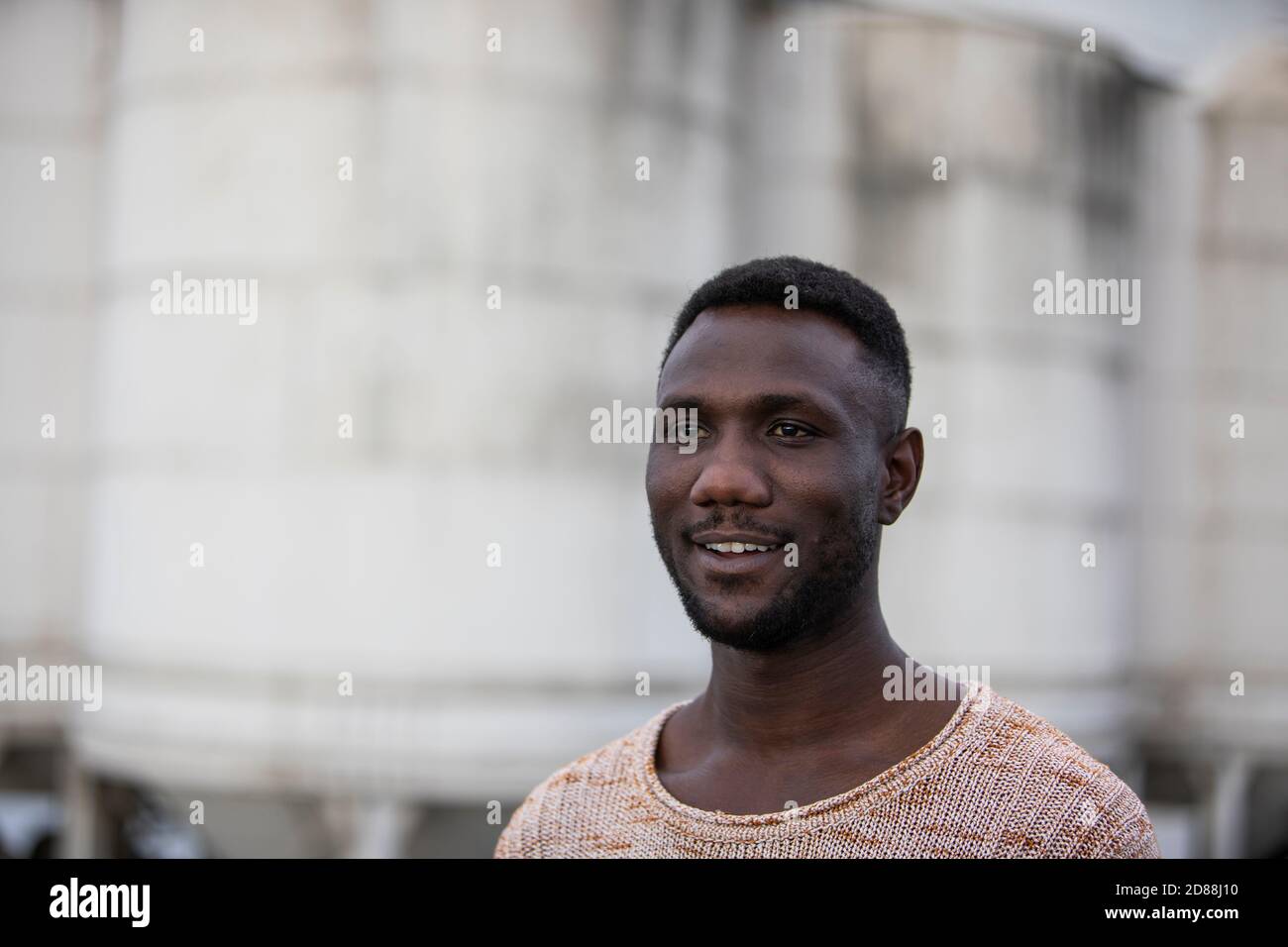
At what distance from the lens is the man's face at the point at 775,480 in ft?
5.11

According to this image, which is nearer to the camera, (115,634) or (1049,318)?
(115,634)

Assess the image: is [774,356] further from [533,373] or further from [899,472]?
[533,373]

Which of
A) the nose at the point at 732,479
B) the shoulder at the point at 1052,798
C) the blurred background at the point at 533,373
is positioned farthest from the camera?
the blurred background at the point at 533,373

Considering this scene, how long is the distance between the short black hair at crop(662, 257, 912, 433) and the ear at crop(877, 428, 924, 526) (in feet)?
0.08

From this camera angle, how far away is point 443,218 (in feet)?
12.7

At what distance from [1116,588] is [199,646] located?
3517mm

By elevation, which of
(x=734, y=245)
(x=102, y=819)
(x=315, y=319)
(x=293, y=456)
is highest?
(x=734, y=245)

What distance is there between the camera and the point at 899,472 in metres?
1.70

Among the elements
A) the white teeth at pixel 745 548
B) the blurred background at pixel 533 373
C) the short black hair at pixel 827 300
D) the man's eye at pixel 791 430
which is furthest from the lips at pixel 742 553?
the blurred background at pixel 533 373

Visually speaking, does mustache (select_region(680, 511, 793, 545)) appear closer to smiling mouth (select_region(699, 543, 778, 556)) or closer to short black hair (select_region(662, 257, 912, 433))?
smiling mouth (select_region(699, 543, 778, 556))

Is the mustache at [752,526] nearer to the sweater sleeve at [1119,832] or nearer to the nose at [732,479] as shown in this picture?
the nose at [732,479]

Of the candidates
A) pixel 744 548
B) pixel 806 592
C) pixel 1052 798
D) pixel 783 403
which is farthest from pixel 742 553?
pixel 1052 798

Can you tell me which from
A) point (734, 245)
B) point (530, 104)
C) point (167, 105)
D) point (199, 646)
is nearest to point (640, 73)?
point (530, 104)
